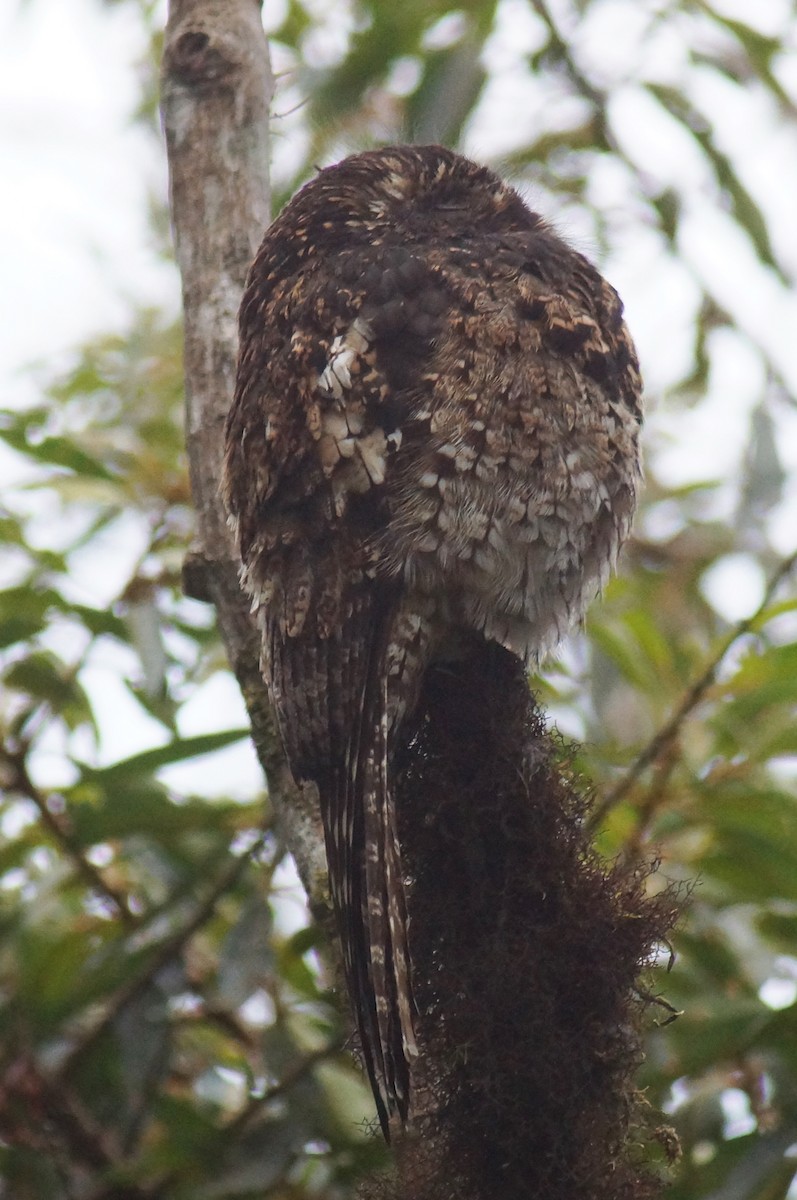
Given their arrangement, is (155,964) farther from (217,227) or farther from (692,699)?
(217,227)

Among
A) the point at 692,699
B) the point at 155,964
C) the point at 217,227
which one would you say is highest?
the point at 217,227

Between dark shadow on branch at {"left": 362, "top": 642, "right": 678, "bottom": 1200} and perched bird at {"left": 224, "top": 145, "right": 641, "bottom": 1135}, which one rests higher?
perched bird at {"left": 224, "top": 145, "right": 641, "bottom": 1135}

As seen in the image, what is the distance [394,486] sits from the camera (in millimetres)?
2422

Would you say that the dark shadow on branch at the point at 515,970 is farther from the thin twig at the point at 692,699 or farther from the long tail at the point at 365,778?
the thin twig at the point at 692,699

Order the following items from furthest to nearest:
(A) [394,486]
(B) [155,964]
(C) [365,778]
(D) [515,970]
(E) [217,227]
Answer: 1. (B) [155,964]
2. (E) [217,227]
3. (A) [394,486]
4. (C) [365,778]
5. (D) [515,970]

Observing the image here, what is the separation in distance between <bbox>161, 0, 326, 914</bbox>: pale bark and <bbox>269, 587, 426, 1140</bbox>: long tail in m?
0.24

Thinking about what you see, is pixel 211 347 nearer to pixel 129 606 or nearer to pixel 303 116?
pixel 129 606

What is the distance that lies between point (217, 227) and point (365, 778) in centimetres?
119

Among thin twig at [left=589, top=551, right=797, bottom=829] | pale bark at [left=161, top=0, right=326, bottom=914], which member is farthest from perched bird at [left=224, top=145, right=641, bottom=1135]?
thin twig at [left=589, top=551, right=797, bottom=829]

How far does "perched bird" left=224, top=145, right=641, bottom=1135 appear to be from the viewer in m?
2.36

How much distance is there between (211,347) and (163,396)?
6.27 ft

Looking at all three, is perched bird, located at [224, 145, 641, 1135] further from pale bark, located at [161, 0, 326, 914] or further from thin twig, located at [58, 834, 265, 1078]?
thin twig, located at [58, 834, 265, 1078]

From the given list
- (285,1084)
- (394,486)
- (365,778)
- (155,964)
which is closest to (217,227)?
(394,486)

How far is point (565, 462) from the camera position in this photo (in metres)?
2.50
